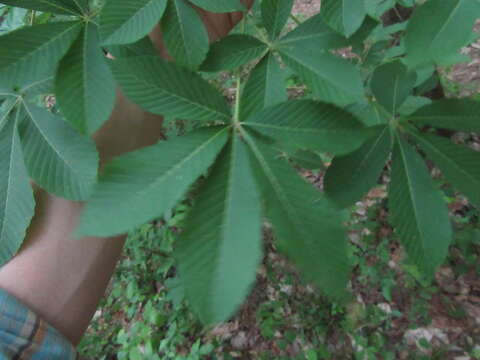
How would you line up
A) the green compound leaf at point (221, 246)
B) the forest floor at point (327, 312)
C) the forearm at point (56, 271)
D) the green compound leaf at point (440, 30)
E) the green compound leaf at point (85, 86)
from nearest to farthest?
the green compound leaf at point (221, 246) < the green compound leaf at point (440, 30) < the green compound leaf at point (85, 86) < the forearm at point (56, 271) < the forest floor at point (327, 312)

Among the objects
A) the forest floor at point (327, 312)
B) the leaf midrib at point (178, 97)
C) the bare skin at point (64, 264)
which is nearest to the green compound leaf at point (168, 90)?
the leaf midrib at point (178, 97)

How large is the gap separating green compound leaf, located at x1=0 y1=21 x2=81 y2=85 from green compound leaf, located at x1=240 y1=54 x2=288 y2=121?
0.34m

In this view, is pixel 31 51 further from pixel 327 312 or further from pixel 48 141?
pixel 327 312

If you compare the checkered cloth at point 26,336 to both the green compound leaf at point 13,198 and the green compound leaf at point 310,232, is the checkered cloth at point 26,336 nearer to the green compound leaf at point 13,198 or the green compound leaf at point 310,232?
the green compound leaf at point 13,198

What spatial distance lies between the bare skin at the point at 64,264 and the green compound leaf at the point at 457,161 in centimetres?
70

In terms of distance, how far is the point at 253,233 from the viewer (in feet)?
1.48

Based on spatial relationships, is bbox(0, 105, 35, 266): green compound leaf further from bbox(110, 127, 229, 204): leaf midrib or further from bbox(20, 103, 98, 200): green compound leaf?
bbox(110, 127, 229, 204): leaf midrib

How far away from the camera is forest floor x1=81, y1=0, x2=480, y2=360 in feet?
6.41

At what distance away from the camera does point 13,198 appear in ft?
2.49

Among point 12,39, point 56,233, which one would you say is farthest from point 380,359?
point 12,39

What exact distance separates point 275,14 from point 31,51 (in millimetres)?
465

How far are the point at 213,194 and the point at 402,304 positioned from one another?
1876mm

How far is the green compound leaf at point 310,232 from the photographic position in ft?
1.51

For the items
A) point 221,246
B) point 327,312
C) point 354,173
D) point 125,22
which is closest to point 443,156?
point 354,173
